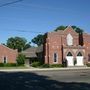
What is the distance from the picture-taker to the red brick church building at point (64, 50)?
66250mm

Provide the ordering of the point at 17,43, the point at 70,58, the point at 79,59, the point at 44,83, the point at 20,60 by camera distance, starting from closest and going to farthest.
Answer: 1. the point at 44,83
2. the point at 70,58
3. the point at 79,59
4. the point at 20,60
5. the point at 17,43

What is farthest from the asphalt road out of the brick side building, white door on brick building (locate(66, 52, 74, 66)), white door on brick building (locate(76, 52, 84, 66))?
the brick side building

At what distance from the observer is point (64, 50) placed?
66.2m

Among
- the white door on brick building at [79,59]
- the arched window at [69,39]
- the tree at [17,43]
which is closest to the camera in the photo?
the white door on brick building at [79,59]

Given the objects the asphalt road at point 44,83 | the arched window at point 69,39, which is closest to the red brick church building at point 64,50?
the arched window at point 69,39

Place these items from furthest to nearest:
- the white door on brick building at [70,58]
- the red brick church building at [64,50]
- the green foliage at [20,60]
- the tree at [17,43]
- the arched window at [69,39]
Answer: the tree at [17,43], the green foliage at [20,60], the arched window at [69,39], the white door on brick building at [70,58], the red brick church building at [64,50]

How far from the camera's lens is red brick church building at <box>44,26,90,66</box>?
217 ft

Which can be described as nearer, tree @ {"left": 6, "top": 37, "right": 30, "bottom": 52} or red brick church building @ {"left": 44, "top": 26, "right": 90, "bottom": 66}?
red brick church building @ {"left": 44, "top": 26, "right": 90, "bottom": 66}

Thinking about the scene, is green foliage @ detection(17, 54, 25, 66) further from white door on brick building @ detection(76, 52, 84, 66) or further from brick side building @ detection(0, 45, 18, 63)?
white door on brick building @ detection(76, 52, 84, 66)

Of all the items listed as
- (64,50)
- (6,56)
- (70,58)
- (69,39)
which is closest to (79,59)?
(70,58)

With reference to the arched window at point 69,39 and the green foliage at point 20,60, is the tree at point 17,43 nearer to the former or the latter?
the green foliage at point 20,60

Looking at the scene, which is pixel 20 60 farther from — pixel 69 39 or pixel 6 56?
pixel 69 39

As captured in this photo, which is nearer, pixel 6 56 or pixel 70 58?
pixel 70 58

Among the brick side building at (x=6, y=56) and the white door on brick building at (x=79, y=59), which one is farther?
the brick side building at (x=6, y=56)
